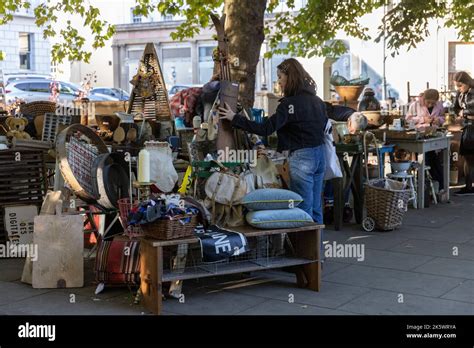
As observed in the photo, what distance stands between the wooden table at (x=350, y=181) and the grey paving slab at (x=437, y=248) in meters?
1.03

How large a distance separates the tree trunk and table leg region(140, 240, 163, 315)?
4617 millimetres

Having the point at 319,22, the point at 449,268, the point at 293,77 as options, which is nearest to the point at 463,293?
the point at 449,268

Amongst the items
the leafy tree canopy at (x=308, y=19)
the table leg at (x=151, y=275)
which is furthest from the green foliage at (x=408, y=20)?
the table leg at (x=151, y=275)

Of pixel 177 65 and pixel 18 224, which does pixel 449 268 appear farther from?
pixel 177 65

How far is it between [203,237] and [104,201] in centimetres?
156

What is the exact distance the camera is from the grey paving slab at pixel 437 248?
8078 millimetres

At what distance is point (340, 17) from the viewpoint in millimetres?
15266

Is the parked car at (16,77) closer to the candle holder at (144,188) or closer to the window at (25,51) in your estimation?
the window at (25,51)

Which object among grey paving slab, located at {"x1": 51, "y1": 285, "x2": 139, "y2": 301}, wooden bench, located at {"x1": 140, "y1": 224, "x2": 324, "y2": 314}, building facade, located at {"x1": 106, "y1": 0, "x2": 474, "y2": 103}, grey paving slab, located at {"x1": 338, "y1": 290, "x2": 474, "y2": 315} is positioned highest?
building facade, located at {"x1": 106, "y1": 0, "x2": 474, "y2": 103}

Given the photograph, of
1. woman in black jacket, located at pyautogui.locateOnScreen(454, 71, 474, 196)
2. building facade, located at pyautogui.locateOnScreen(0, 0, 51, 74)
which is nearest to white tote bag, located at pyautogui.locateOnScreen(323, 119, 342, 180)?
woman in black jacket, located at pyautogui.locateOnScreen(454, 71, 474, 196)

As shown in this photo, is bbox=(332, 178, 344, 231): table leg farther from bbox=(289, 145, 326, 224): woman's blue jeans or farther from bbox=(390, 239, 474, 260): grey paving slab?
bbox=(289, 145, 326, 224): woman's blue jeans

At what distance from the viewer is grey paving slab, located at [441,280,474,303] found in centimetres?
640

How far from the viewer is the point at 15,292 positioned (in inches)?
267
